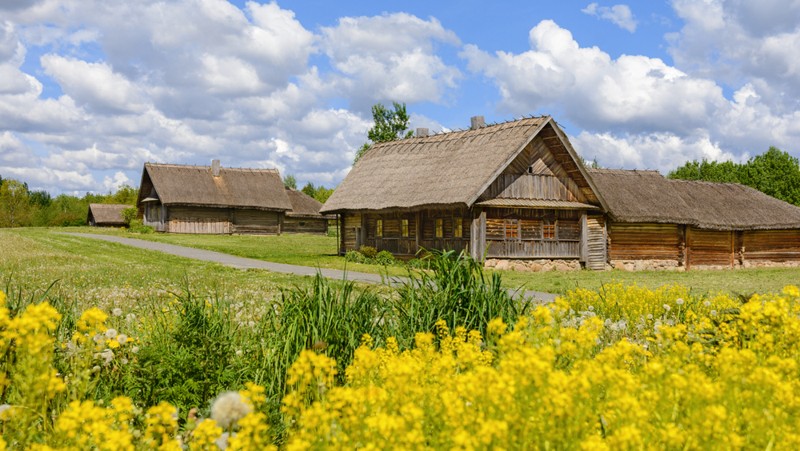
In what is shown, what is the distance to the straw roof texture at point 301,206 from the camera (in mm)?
59294

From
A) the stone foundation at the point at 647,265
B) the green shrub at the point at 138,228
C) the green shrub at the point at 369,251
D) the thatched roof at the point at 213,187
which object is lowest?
the stone foundation at the point at 647,265

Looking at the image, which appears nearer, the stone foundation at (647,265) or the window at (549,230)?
the window at (549,230)

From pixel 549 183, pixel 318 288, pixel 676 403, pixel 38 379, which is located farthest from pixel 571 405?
pixel 549 183

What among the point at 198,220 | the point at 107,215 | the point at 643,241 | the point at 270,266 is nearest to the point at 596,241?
the point at 643,241

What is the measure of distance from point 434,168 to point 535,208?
464cm

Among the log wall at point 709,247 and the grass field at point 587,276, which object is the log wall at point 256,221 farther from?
the log wall at point 709,247

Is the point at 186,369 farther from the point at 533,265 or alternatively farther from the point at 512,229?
the point at 533,265

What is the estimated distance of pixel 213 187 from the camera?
55.0 m

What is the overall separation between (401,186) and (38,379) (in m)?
28.8

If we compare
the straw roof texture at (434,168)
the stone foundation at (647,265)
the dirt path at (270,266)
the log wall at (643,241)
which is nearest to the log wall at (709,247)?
the log wall at (643,241)

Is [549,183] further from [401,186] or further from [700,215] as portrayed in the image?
[700,215]

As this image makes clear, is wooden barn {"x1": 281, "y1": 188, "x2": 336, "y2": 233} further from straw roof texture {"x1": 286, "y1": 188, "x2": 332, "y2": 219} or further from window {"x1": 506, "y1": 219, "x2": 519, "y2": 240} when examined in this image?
window {"x1": 506, "y1": 219, "x2": 519, "y2": 240}

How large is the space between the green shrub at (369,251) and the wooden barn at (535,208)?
1.58ft

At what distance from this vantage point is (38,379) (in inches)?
135
